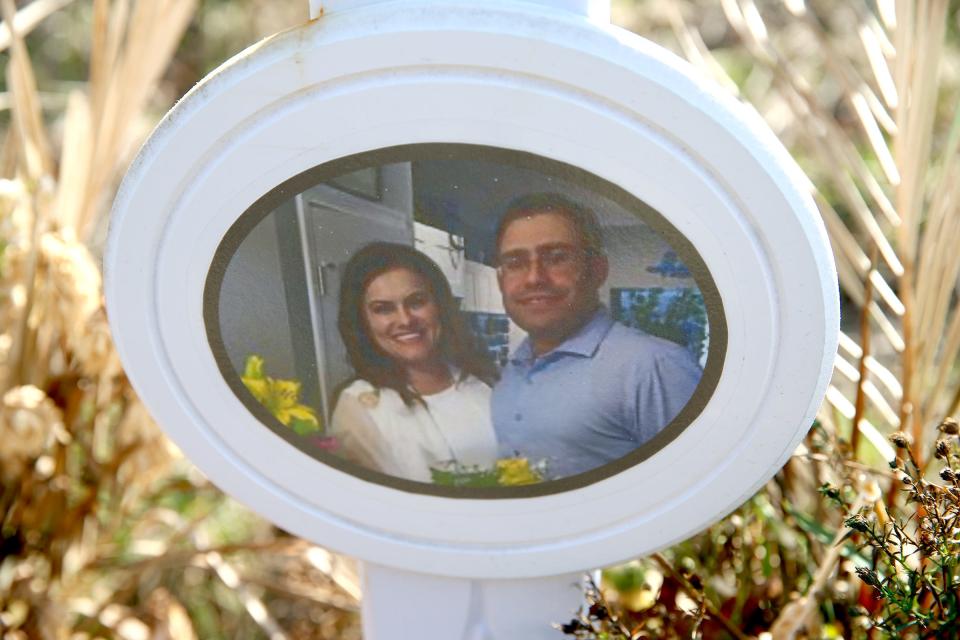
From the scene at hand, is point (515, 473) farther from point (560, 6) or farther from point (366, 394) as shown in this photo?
point (560, 6)

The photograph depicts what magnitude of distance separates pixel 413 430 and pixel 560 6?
34 cm

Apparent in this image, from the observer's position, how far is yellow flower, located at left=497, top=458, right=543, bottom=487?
32.6 inches

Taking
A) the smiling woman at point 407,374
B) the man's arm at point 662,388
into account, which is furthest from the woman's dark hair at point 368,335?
the man's arm at point 662,388

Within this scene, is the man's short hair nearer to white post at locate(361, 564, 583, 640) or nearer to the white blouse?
the white blouse

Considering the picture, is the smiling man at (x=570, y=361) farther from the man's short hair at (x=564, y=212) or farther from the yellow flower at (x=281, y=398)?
the yellow flower at (x=281, y=398)

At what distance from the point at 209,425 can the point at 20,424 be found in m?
0.24

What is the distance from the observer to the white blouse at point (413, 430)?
0.81 meters

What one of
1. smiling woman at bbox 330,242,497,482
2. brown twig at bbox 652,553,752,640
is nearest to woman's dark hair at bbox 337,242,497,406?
smiling woman at bbox 330,242,497,482

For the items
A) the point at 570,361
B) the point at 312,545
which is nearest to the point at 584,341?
the point at 570,361

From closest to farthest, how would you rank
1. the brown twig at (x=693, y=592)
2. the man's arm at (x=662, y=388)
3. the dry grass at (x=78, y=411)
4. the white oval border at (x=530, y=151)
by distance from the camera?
the white oval border at (x=530, y=151), the man's arm at (x=662, y=388), the brown twig at (x=693, y=592), the dry grass at (x=78, y=411)

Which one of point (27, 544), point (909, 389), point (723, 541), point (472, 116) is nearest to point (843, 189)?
point (909, 389)

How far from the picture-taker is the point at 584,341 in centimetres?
76

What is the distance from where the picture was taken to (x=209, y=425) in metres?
0.85

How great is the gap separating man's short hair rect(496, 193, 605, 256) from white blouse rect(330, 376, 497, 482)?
14cm
